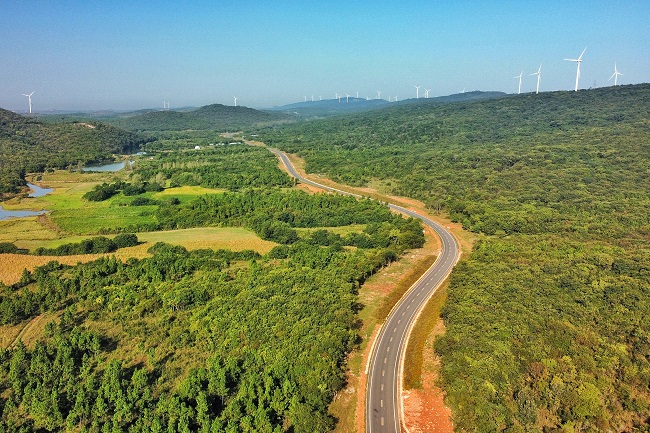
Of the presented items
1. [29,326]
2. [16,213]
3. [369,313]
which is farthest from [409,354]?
[16,213]

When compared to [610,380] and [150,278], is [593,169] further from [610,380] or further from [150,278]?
[150,278]

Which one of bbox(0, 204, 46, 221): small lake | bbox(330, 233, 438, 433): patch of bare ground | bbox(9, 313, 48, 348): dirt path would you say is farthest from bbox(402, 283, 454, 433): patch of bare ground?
bbox(0, 204, 46, 221): small lake

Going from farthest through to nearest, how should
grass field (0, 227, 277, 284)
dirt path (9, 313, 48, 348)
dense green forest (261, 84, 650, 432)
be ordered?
grass field (0, 227, 277, 284)
dirt path (9, 313, 48, 348)
dense green forest (261, 84, 650, 432)

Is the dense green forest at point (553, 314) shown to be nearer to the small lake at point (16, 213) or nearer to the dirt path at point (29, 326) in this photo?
the dirt path at point (29, 326)

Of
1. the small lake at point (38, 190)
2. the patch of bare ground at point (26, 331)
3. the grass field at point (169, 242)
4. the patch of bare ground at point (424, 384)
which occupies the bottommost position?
the patch of bare ground at point (424, 384)

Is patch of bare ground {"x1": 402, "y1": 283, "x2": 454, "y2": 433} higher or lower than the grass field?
lower

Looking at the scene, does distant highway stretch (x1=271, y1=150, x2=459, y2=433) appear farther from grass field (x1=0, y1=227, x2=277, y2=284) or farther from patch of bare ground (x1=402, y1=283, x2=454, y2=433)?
grass field (x1=0, y1=227, x2=277, y2=284)

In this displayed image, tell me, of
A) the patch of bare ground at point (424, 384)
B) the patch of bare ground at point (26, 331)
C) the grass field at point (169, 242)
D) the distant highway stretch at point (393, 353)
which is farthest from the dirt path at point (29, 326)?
the patch of bare ground at point (424, 384)

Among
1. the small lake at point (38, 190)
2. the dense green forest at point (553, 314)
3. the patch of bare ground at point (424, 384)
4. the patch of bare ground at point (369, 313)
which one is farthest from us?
the small lake at point (38, 190)

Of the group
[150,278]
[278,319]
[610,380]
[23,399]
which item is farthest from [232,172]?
[610,380]
